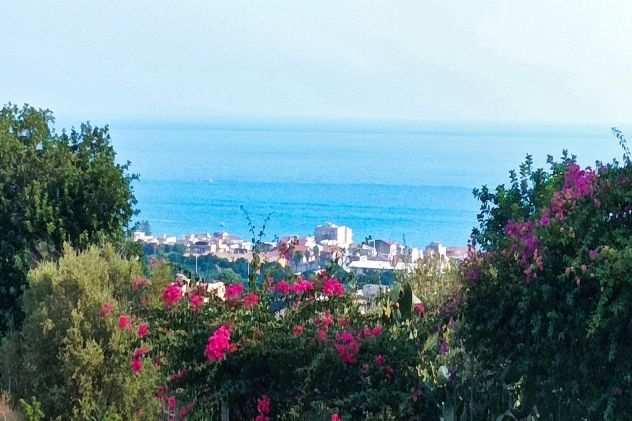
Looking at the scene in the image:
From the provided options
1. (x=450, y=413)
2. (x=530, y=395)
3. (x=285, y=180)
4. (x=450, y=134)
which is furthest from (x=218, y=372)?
(x=450, y=134)

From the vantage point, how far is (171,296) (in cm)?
557

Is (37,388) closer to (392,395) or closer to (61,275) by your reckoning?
(61,275)

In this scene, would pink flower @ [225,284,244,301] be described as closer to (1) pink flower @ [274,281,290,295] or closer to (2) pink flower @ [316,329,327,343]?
(1) pink flower @ [274,281,290,295]

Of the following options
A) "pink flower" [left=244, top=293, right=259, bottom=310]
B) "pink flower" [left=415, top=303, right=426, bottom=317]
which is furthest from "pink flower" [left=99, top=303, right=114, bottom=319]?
"pink flower" [left=415, top=303, right=426, bottom=317]

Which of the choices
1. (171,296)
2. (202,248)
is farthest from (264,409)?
(202,248)

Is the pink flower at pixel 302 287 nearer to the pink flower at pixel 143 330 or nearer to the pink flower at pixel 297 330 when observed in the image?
the pink flower at pixel 297 330

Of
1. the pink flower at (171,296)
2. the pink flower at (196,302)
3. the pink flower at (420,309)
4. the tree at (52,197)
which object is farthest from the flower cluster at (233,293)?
the tree at (52,197)

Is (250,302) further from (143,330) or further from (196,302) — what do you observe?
(143,330)

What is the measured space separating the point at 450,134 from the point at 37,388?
109229mm

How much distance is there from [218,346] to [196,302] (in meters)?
0.50

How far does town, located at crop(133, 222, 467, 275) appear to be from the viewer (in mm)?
6195

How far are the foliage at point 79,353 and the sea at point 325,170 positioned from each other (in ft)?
9.85

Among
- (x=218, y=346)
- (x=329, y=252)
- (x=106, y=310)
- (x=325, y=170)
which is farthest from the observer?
(x=325, y=170)

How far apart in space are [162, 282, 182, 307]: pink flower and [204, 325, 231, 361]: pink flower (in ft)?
1.48
